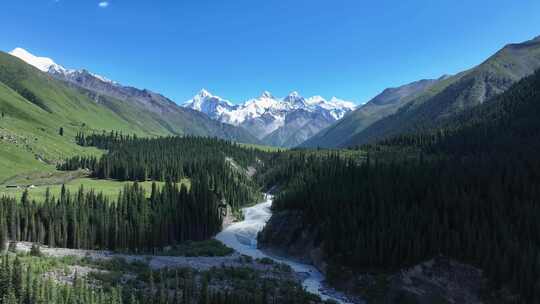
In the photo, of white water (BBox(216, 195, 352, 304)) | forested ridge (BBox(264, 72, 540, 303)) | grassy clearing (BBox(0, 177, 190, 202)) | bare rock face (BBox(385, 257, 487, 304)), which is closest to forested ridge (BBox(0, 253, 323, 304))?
white water (BBox(216, 195, 352, 304))

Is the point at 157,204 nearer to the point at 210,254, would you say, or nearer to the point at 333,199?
the point at 210,254

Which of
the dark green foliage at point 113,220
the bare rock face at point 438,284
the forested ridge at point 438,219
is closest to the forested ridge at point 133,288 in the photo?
the bare rock face at point 438,284

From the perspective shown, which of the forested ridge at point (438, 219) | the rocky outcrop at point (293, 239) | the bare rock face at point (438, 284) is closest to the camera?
the bare rock face at point (438, 284)

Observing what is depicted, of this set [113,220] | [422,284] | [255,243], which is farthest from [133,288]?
[255,243]

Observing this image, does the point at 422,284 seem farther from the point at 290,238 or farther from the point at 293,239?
the point at 290,238

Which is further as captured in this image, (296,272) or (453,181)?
(453,181)

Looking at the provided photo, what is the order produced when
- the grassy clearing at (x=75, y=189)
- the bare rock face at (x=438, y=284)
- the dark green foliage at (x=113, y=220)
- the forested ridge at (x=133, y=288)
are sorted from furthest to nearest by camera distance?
the grassy clearing at (x=75, y=189) → the dark green foliage at (x=113, y=220) → the bare rock face at (x=438, y=284) → the forested ridge at (x=133, y=288)

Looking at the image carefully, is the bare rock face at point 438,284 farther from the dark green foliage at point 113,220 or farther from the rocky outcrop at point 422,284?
the dark green foliage at point 113,220

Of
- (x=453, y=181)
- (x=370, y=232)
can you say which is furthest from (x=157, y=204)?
(x=453, y=181)
